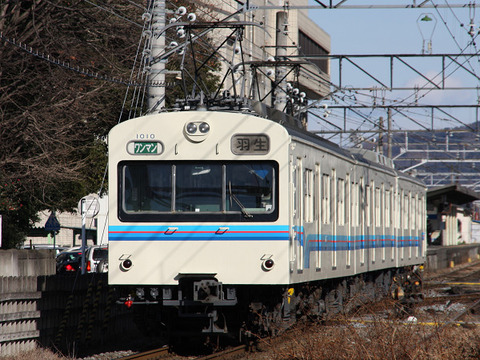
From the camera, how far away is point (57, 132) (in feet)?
64.5

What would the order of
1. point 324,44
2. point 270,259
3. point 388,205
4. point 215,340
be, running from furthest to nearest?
point 324,44 < point 388,205 < point 215,340 < point 270,259

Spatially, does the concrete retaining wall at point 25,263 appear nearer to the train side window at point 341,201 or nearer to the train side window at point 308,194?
the train side window at point 341,201

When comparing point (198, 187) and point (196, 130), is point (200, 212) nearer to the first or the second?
point (198, 187)

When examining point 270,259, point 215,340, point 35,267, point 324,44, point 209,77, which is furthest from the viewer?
point 324,44

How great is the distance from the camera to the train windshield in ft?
35.7

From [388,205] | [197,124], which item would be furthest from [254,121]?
[388,205]

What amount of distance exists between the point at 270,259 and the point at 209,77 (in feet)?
56.5

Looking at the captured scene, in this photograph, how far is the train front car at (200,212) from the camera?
35.5ft

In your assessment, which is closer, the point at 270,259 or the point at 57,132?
the point at 270,259

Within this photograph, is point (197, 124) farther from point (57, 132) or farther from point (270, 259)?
point (57, 132)

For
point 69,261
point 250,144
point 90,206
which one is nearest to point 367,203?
point 90,206

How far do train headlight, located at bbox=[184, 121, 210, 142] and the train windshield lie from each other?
32cm

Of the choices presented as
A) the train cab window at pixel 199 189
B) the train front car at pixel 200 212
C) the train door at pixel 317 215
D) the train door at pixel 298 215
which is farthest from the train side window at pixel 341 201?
the train cab window at pixel 199 189

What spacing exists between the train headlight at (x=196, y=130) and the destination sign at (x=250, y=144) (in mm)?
366
